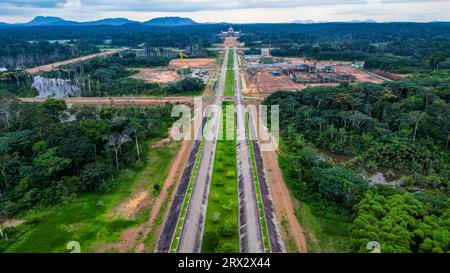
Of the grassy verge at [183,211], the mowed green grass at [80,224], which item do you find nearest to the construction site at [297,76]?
the grassy verge at [183,211]

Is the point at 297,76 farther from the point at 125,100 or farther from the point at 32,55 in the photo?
the point at 32,55

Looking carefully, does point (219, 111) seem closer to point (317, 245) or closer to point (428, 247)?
point (317, 245)

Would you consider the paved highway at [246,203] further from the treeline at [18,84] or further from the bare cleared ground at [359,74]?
the treeline at [18,84]

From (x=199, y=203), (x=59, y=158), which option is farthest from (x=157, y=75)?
(x=199, y=203)

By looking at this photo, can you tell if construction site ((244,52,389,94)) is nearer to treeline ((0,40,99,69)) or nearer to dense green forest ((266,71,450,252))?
dense green forest ((266,71,450,252))

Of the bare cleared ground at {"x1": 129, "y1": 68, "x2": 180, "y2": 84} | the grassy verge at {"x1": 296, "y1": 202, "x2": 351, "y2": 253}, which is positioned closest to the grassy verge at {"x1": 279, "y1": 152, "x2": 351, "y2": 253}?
the grassy verge at {"x1": 296, "y1": 202, "x2": 351, "y2": 253}
